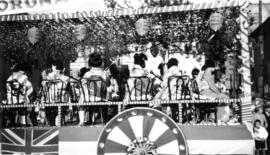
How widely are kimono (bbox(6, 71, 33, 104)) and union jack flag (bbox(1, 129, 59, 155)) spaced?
1.68 ft

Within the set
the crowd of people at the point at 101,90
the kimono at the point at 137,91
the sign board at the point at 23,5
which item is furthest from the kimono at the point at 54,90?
the sign board at the point at 23,5

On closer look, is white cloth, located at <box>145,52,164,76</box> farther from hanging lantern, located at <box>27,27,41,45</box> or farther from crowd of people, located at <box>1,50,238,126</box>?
hanging lantern, located at <box>27,27,41,45</box>

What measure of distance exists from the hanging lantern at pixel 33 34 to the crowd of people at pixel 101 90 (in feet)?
1.95

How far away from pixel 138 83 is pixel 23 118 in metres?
1.73

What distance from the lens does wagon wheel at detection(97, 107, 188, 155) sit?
429 cm

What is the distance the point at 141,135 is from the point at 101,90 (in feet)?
3.52

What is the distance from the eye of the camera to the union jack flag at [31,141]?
4586 millimetres

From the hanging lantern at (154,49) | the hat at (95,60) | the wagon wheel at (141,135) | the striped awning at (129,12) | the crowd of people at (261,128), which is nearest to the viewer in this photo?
the wagon wheel at (141,135)

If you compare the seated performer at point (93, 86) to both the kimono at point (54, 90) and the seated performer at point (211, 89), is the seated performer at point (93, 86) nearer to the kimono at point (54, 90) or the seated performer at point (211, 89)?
the kimono at point (54, 90)

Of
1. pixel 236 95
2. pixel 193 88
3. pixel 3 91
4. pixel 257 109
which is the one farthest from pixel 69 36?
pixel 257 109

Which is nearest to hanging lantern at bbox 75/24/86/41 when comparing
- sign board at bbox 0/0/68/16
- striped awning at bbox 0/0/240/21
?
striped awning at bbox 0/0/240/21

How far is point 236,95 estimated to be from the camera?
16.3 feet

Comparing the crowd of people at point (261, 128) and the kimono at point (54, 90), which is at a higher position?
the kimono at point (54, 90)

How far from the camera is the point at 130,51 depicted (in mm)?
5902
